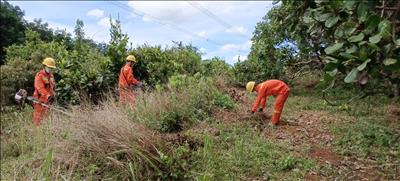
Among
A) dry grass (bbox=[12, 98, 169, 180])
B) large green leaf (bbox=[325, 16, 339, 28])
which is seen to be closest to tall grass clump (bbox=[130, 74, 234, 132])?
Result: dry grass (bbox=[12, 98, 169, 180])

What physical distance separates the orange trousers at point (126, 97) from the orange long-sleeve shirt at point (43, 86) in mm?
1723

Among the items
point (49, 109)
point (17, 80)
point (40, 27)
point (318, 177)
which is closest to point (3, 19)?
point (40, 27)

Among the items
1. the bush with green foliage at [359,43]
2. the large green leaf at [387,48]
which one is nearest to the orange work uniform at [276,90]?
the bush with green foliage at [359,43]

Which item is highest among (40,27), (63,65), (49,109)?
(40,27)

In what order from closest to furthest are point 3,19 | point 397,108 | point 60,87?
1. point 397,108
2. point 60,87
3. point 3,19

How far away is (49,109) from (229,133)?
11.6 feet

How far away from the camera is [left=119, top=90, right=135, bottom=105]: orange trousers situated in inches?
359

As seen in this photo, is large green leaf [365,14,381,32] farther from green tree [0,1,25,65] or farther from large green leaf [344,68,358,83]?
green tree [0,1,25,65]

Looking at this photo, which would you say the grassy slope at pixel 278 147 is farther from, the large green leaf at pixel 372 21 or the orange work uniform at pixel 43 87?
the large green leaf at pixel 372 21

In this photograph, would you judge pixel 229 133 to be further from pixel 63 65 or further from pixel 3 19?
pixel 3 19

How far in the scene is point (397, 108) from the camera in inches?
458

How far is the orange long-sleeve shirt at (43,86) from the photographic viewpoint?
10.2m

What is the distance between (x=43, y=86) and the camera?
405 inches

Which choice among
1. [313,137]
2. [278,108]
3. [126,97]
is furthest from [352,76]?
[126,97]
